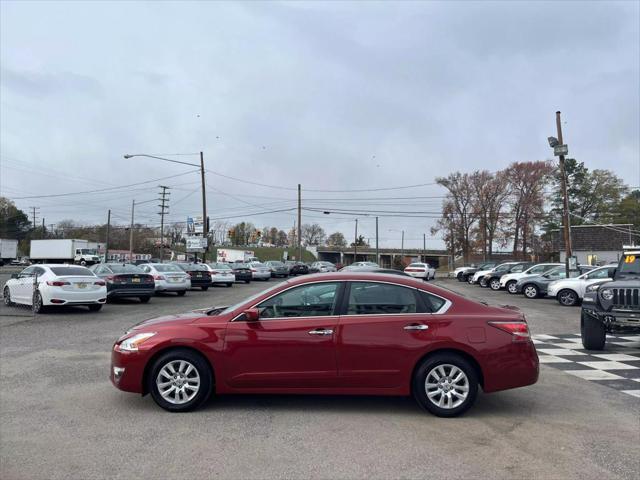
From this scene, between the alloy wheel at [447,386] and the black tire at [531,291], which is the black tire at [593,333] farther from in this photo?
the black tire at [531,291]

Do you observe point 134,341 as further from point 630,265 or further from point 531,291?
point 531,291

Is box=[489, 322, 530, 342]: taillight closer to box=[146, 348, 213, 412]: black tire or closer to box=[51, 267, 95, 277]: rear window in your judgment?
box=[146, 348, 213, 412]: black tire

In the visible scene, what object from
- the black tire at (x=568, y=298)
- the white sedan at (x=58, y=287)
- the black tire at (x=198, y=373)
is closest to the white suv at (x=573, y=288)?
the black tire at (x=568, y=298)

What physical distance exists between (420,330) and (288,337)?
1.40 meters

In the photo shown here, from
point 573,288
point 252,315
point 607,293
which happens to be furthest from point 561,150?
point 252,315

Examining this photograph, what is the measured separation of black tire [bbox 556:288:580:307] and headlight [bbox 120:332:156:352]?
18714mm

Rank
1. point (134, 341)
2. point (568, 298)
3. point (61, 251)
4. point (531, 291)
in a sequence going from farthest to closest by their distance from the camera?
point (61, 251)
point (531, 291)
point (568, 298)
point (134, 341)

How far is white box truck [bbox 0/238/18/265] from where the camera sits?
7062 centimetres

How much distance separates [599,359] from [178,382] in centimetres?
772

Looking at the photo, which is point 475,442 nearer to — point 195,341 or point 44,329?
point 195,341

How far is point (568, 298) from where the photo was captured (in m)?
20.7

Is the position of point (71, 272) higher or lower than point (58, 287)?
higher

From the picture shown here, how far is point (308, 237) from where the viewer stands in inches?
5965

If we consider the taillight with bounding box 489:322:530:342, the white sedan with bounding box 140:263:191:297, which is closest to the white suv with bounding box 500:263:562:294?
the white sedan with bounding box 140:263:191:297
